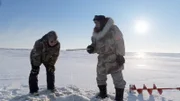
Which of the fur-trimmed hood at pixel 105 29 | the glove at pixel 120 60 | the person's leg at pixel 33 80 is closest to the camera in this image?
the glove at pixel 120 60

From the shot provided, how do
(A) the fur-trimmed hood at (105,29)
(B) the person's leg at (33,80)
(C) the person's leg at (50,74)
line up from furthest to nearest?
(C) the person's leg at (50,74) → (B) the person's leg at (33,80) → (A) the fur-trimmed hood at (105,29)

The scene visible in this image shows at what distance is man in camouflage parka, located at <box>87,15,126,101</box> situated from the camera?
426 centimetres

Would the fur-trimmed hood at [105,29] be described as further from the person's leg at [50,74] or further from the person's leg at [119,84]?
the person's leg at [50,74]

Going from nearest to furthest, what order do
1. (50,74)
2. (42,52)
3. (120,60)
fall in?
(120,60) < (42,52) < (50,74)

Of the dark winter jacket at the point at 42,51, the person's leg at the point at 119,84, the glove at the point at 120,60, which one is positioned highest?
the dark winter jacket at the point at 42,51

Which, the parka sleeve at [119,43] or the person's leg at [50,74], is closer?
the parka sleeve at [119,43]

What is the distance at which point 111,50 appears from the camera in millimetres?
4344

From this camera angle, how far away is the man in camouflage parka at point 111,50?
168 inches

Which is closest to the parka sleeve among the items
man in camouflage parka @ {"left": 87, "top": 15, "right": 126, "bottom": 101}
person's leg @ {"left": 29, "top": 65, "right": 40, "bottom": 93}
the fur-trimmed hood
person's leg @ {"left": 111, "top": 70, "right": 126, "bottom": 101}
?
man in camouflage parka @ {"left": 87, "top": 15, "right": 126, "bottom": 101}

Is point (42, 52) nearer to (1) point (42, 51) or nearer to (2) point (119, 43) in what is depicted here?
(1) point (42, 51)

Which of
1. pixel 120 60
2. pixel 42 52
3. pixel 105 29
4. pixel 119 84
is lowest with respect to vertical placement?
pixel 119 84

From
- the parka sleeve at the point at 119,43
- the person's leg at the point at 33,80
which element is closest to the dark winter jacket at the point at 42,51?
the person's leg at the point at 33,80

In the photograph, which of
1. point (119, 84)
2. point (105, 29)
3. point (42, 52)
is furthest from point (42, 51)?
point (119, 84)

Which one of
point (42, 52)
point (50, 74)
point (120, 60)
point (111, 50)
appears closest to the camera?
point (120, 60)
